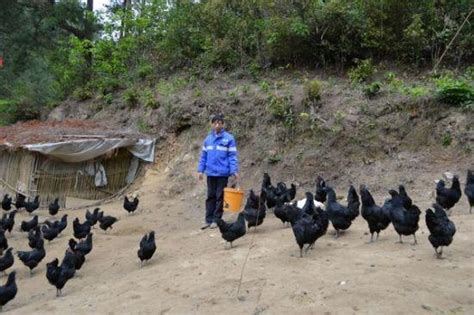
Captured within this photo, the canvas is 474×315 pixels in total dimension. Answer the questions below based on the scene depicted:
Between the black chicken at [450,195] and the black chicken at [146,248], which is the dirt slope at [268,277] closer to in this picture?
the black chicken at [146,248]

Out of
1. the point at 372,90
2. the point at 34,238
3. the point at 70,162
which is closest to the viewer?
the point at 34,238

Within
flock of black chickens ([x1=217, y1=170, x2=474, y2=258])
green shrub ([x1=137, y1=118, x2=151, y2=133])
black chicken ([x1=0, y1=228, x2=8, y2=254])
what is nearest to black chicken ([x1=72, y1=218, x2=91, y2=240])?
black chicken ([x1=0, y1=228, x2=8, y2=254])

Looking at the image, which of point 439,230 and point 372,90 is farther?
point 372,90

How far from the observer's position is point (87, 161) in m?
15.5

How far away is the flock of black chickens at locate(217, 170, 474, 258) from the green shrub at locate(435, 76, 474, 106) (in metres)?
3.93

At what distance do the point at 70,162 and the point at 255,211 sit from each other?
7367 millimetres

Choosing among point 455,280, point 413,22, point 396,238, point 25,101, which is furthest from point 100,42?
point 455,280

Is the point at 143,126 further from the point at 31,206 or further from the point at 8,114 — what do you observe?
the point at 8,114

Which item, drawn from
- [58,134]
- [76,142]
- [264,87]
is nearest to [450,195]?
[264,87]

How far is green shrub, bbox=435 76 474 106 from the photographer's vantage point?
13.2 metres

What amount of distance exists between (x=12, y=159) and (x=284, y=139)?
801 centimetres

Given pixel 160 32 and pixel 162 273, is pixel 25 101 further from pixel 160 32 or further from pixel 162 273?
pixel 162 273

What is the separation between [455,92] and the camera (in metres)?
13.3

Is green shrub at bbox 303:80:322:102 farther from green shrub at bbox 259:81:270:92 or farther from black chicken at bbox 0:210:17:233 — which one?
black chicken at bbox 0:210:17:233
